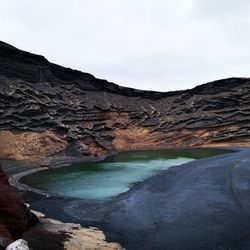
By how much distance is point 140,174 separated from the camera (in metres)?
27.3

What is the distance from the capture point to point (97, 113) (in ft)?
169

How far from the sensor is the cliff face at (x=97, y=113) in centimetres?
4262

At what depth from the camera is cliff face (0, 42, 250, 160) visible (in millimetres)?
42625

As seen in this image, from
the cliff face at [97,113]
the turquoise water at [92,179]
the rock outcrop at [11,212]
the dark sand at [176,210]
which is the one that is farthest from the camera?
the cliff face at [97,113]

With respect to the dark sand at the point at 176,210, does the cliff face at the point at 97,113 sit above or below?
above

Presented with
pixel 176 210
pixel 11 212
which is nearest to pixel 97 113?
pixel 176 210

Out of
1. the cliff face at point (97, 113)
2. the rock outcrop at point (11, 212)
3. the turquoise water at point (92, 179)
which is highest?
the cliff face at point (97, 113)

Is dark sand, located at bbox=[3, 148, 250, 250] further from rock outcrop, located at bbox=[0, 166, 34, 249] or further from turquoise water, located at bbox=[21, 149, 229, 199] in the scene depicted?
rock outcrop, located at bbox=[0, 166, 34, 249]

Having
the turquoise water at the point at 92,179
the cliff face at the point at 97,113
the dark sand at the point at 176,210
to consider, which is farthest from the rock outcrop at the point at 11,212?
the cliff face at the point at 97,113

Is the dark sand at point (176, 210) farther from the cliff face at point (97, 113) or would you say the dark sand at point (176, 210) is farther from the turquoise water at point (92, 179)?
the cliff face at point (97, 113)

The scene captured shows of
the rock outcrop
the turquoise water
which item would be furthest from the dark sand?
the rock outcrop

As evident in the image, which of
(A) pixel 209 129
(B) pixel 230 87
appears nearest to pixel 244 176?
(A) pixel 209 129

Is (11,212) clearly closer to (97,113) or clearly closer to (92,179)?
(92,179)

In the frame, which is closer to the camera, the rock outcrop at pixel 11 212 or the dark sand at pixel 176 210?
the rock outcrop at pixel 11 212
